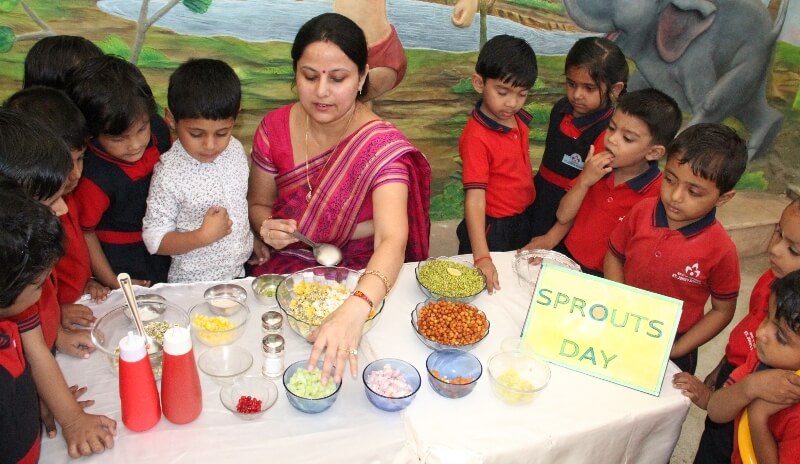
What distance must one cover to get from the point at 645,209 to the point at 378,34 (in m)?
1.87

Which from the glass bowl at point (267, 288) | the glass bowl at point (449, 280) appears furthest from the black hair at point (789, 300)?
the glass bowl at point (267, 288)

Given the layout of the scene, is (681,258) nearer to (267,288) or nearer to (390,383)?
(390,383)

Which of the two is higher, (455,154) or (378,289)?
(378,289)

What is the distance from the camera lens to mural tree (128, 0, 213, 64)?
2801 millimetres

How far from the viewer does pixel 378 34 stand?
3191 millimetres

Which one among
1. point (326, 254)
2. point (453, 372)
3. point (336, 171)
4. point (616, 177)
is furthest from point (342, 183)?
point (616, 177)

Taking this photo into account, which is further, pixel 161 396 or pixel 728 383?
pixel 728 383

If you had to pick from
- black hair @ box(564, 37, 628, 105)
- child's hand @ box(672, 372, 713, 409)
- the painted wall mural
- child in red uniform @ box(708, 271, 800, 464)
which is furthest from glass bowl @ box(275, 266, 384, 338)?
the painted wall mural

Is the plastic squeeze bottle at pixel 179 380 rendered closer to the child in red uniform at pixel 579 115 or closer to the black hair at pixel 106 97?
the black hair at pixel 106 97

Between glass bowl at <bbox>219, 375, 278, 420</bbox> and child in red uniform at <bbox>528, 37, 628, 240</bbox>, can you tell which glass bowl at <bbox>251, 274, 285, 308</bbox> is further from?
child in red uniform at <bbox>528, 37, 628, 240</bbox>

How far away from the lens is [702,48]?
3994 mm

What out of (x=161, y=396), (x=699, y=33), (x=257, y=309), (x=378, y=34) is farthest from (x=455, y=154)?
(x=161, y=396)

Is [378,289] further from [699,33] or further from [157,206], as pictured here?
[699,33]

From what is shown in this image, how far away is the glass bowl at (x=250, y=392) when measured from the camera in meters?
1.28
